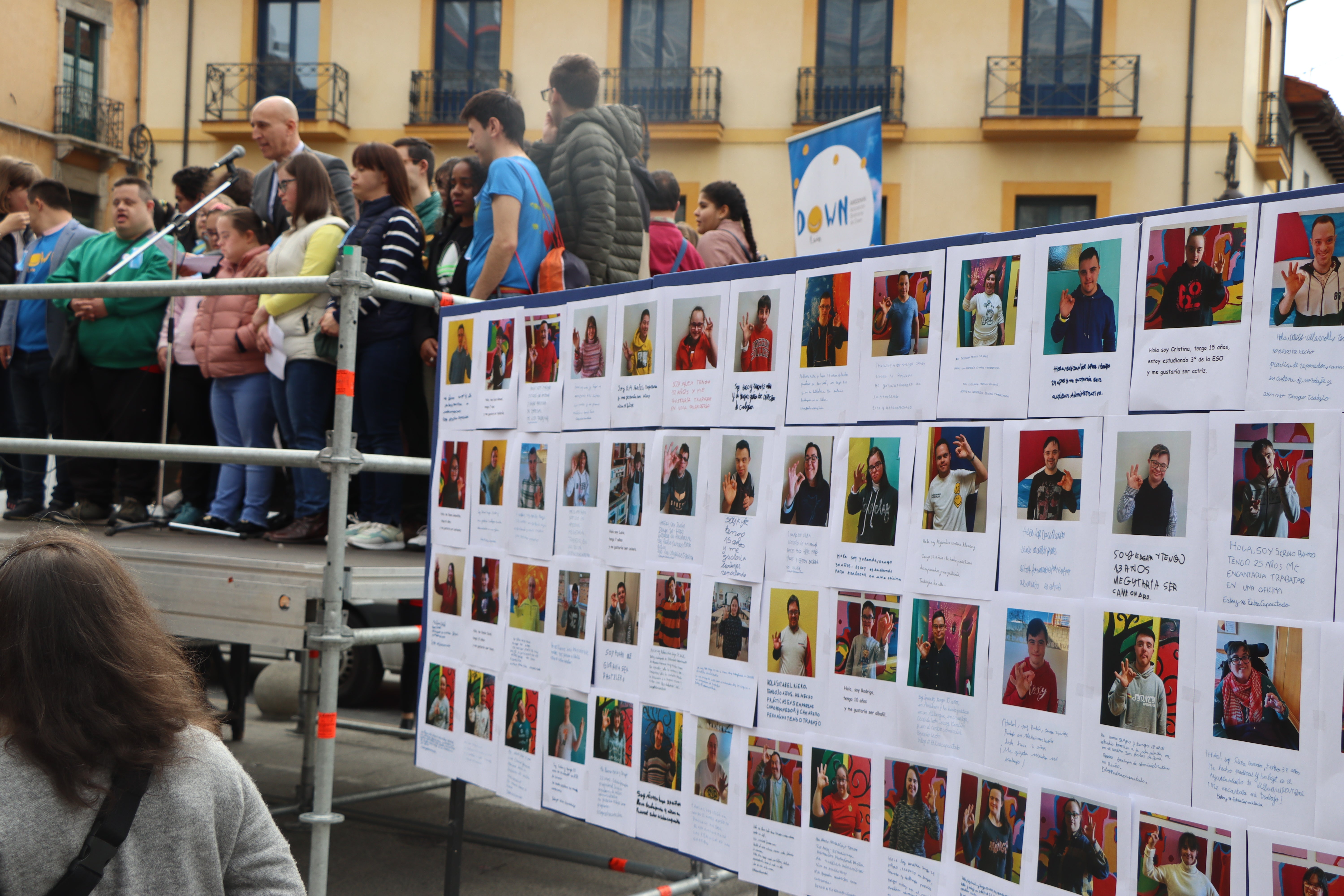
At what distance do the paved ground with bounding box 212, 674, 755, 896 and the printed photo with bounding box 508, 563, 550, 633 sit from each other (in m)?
1.29

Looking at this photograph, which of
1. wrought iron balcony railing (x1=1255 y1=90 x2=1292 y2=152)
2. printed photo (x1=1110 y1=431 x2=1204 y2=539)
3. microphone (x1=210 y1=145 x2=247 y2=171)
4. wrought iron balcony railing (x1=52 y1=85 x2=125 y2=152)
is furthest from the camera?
wrought iron balcony railing (x1=52 y1=85 x2=125 y2=152)

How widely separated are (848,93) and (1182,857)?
18332mm

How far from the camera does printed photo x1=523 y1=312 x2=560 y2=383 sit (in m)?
3.03

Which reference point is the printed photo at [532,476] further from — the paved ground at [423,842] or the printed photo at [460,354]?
the paved ground at [423,842]

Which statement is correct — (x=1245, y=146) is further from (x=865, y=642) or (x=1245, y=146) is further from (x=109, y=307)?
(x=865, y=642)

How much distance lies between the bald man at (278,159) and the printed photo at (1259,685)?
4.39m

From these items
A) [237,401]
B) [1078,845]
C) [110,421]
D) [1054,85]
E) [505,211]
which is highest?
[1054,85]

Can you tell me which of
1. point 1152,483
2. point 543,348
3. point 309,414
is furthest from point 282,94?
point 1152,483

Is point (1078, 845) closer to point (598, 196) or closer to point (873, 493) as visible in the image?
point (873, 493)

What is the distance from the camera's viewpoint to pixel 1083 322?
1.99 metres

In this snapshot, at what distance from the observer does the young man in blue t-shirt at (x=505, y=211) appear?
406 cm

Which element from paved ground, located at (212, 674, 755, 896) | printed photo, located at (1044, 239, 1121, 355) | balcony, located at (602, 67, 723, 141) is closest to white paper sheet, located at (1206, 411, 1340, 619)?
printed photo, located at (1044, 239, 1121, 355)

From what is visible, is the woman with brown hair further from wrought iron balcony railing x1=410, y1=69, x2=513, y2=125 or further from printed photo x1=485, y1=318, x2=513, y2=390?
wrought iron balcony railing x1=410, y1=69, x2=513, y2=125

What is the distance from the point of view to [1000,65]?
1861 cm
